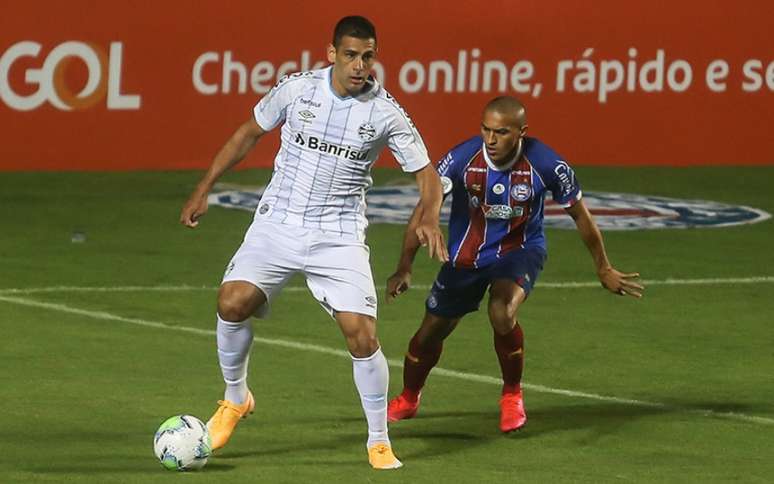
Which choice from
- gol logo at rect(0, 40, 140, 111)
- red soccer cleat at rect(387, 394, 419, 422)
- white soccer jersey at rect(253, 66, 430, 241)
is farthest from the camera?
gol logo at rect(0, 40, 140, 111)

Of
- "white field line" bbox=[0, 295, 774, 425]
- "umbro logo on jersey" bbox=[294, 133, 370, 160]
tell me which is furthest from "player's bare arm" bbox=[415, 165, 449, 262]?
"white field line" bbox=[0, 295, 774, 425]

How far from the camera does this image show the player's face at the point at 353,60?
28.0 ft

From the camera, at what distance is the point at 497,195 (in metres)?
9.77

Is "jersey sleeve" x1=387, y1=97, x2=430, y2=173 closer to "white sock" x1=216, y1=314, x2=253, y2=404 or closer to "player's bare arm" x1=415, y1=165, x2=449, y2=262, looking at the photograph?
"player's bare arm" x1=415, y1=165, x2=449, y2=262

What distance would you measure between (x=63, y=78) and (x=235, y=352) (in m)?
9.38

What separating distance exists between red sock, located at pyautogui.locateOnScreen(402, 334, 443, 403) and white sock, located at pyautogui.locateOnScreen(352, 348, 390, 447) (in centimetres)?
128

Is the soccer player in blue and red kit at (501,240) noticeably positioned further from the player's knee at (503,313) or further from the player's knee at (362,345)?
the player's knee at (362,345)

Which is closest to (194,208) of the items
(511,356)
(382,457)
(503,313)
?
(382,457)

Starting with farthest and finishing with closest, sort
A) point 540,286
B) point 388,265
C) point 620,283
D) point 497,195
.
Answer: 1. point 388,265
2. point 540,286
3. point 497,195
4. point 620,283

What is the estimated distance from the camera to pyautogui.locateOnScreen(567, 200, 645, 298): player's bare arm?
9.48 metres

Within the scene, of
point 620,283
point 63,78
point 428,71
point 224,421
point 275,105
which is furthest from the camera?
point 428,71

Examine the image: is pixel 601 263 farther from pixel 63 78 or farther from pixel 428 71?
pixel 428 71

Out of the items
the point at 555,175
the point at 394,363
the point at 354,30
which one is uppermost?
the point at 354,30

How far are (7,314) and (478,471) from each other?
15.6ft
